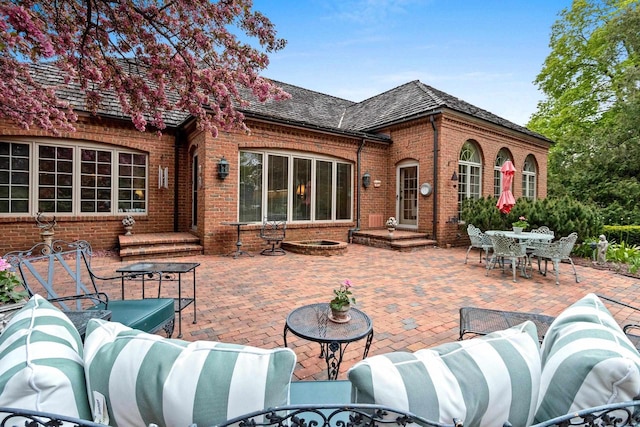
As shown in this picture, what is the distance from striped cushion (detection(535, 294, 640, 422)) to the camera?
3.17 feet

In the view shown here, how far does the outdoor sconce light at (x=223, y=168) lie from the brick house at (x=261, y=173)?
4 cm

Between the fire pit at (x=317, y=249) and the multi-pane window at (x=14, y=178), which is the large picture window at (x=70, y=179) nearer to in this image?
the multi-pane window at (x=14, y=178)

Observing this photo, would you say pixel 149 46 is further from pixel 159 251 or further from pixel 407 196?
pixel 407 196

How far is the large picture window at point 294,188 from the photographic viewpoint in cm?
847

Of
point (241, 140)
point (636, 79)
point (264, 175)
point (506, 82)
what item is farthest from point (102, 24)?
point (636, 79)

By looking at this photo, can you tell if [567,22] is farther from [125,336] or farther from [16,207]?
[16,207]

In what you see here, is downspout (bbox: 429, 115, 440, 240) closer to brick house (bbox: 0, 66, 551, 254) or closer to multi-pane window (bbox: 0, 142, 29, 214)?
brick house (bbox: 0, 66, 551, 254)

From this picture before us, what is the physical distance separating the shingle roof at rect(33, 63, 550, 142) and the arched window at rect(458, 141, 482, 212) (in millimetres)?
1120

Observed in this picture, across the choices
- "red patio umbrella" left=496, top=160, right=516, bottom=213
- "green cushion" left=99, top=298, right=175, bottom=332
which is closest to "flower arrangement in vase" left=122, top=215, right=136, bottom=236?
"green cushion" left=99, top=298, right=175, bottom=332

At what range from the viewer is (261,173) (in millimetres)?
8617

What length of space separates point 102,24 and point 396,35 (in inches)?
334

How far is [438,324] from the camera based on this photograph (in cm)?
351

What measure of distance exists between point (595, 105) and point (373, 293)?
65.9 ft

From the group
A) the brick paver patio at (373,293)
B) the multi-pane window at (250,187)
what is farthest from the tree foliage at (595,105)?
the multi-pane window at (250,187)
